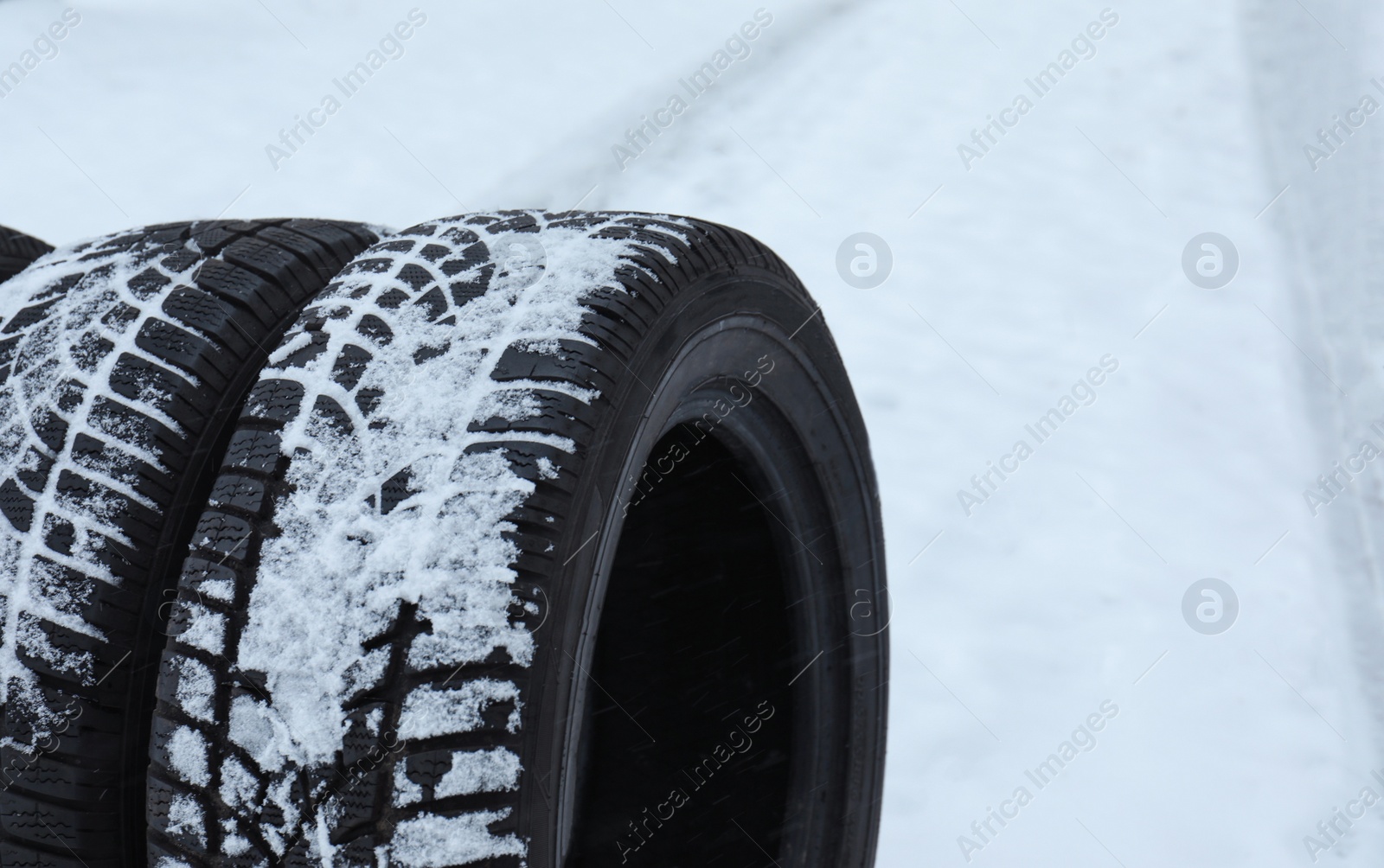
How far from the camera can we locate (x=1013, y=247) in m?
4.29

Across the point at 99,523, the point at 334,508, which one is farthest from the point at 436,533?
the point at 99,523

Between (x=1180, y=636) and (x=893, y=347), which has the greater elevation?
(x=893, y=347)

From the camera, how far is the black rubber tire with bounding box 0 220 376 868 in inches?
49.0

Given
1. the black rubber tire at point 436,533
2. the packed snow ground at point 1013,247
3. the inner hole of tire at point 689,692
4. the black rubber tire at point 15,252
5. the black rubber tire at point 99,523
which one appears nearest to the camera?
the black rubber tire at point 436,533

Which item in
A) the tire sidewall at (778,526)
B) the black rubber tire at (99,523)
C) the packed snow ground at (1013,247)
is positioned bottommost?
the black rubber tire at (99,523)

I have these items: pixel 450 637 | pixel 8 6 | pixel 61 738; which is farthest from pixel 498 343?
pixel 8 6

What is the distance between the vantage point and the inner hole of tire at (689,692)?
195 centimetres

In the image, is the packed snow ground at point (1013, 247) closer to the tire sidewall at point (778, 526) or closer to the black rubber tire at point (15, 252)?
the tire sidewall at point (778, 526)

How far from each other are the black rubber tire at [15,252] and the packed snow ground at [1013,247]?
1951 millimetres

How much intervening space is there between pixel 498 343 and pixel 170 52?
4.69m

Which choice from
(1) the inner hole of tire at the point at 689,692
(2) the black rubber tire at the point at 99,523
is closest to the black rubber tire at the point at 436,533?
(2) the black rubber tire at the point at 99,523

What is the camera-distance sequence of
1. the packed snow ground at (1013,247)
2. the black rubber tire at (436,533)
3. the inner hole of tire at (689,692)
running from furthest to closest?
the packed snow ground at (1013,247) < the inner hole of tire at (689,692) < the black rubber tire at (436,533)

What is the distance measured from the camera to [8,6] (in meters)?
5.12

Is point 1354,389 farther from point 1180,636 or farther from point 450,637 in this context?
point 450,637
